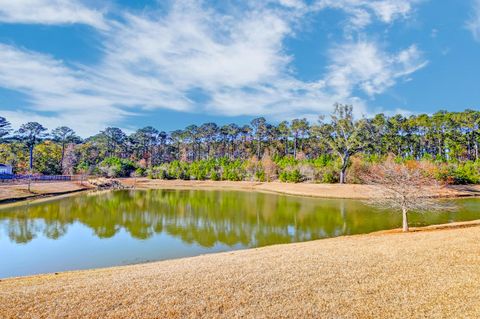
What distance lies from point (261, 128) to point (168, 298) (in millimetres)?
101870

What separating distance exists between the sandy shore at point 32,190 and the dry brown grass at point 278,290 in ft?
137

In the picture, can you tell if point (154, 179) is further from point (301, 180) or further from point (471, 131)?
point (471, 131)

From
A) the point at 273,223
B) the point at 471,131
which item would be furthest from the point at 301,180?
the point at 471,131

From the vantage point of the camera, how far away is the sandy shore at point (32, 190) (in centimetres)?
4362

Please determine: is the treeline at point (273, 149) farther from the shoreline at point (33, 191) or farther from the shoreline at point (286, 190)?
the shoreline at point (33, 191)

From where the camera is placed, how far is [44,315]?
24.2 feet

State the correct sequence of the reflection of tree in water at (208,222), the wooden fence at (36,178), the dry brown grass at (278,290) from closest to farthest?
1. the dry brown grass at (278,290)
2. the reflection of tree in water at (208,222)
3. the wooden fence at (36,178)

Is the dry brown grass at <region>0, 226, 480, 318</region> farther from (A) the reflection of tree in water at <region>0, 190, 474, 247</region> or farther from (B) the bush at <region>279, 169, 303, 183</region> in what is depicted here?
(B) the bush at <region>279, 169, 303, 183</region>

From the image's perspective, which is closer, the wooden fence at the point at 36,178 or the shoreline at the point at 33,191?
the shoreline at the point at 33,191

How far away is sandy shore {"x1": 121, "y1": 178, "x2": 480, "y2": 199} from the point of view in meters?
48.7

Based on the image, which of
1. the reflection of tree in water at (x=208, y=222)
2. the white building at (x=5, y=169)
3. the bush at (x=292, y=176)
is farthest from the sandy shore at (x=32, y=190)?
the bush at (x=292, y=176)

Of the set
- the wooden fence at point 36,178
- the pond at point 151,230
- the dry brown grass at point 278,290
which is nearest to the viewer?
the dry brown grass at point 278,290

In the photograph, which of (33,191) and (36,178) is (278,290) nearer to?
(33,191)

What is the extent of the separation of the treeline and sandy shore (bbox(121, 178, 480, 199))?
3.86 metres
